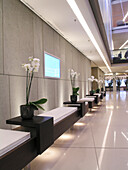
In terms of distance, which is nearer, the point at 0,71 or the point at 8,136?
the point at 8,136

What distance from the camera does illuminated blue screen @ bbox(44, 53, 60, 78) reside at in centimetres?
393

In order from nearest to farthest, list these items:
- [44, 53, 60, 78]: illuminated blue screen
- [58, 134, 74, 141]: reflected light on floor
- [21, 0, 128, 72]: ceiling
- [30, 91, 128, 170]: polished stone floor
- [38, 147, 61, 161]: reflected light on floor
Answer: [30, 91, 128, 170]: polished stone floor
[38, 147, 61, 161]: reflected light on floor
[21, 0, 128, 72]: ceiling
[58, 134, 74, 141]: reflected light on floor
[44, 53, 60, 78]: illuminated blue screen

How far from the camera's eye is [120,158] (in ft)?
7.63

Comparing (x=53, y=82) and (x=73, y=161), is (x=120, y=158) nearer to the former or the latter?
(x=73, y=161)

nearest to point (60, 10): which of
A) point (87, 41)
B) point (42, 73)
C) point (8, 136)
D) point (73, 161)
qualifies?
point (42, 73)

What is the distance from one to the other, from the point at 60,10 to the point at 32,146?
9.89 ft

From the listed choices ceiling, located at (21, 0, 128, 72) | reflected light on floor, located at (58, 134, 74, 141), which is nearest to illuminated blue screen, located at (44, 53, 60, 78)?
ceiling, located at (21, 0, 128, 72)

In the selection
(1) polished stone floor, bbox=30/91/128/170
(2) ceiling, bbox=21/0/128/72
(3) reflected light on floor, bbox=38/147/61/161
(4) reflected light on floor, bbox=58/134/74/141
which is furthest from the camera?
(4) reflected light on floor, bbox=58/134/74/141

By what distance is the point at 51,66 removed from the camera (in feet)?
13.9

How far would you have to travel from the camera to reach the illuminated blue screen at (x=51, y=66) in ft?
12.9

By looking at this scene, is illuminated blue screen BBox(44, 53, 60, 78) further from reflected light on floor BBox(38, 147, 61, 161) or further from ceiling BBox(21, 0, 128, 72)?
reflected light on floor BBox(38, 147, 61, 161)

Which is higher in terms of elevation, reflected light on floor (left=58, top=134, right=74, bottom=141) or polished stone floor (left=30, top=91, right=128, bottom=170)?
polished stone floor (left=30, top=91, right=128, bottom=170)

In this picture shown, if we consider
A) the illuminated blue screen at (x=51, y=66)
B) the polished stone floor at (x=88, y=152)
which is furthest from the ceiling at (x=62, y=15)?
the polished stone floor at (x=88, y=152)

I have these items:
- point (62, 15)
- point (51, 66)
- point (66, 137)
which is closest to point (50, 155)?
point (66, 137)
